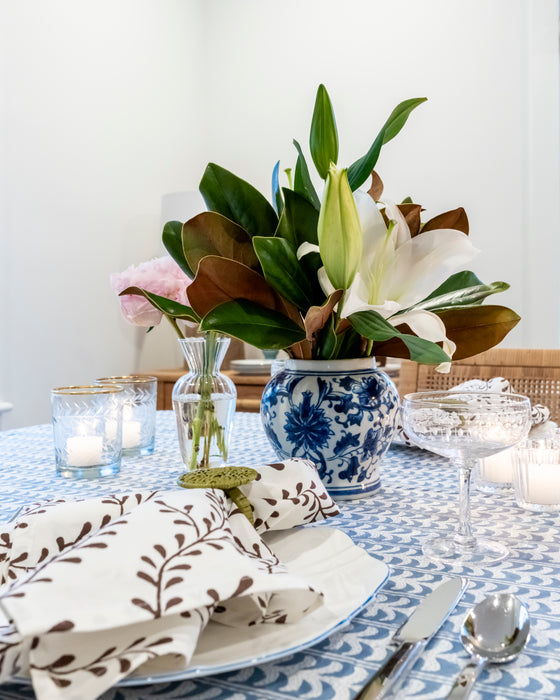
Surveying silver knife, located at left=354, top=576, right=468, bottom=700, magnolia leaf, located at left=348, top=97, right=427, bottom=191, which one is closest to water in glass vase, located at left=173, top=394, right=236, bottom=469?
magnolia leaf, located at left=348, top=97, right=427, bottom=191

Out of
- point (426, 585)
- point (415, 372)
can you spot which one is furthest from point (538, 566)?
point (415, 372)

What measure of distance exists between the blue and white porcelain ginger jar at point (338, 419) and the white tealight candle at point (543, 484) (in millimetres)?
172

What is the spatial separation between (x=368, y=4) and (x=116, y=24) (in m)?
1.18

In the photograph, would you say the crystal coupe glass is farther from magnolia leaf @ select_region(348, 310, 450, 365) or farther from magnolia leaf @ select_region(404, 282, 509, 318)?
magnolia leaf @ select_region(404, 282, 509, 318)

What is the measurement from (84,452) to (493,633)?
0.63 meters

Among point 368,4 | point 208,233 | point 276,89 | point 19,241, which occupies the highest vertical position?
point 368,4

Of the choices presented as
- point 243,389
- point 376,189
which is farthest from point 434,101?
point 376,189

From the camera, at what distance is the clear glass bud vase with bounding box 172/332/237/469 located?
2.96 feet

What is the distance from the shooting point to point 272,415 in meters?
0.85

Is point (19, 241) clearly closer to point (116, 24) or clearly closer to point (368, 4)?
point (116, 24)

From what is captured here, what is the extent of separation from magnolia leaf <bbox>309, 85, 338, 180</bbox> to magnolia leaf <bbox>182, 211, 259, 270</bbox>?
13 cm

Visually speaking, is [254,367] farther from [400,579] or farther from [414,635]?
[414,635]

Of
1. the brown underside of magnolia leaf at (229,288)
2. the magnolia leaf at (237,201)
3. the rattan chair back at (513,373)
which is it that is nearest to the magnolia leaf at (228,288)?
the brown underside of magnolia leaf at (229,288)

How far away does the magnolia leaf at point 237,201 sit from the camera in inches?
33.2
